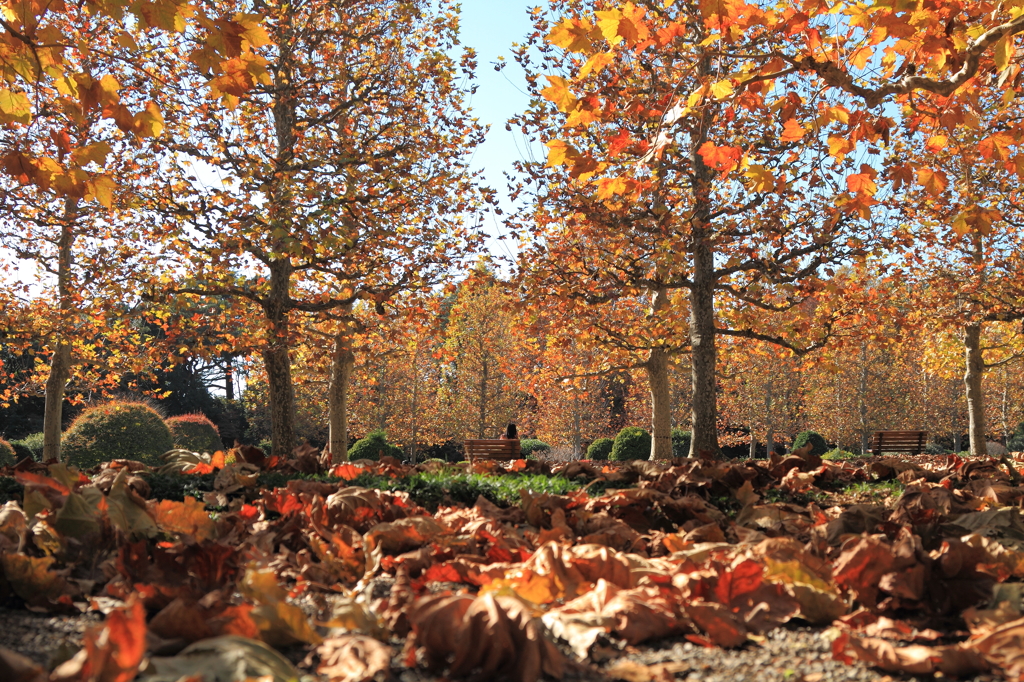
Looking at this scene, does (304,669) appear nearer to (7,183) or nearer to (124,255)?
(124,255)

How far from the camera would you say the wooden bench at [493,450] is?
13234 millimetres

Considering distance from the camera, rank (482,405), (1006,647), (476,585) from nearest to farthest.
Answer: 1. (1006,647)
2. (476,585)
3. (482,405)

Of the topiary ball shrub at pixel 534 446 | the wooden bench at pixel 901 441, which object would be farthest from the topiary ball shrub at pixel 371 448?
the wooden bench at pixel 901 441

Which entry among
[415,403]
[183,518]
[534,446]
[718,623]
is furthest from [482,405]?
[718,623]

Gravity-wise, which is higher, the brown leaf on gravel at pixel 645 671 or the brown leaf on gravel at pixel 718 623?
the brown leaf on gravel at pixel 718 623

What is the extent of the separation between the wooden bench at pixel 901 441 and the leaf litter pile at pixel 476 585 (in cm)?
1822

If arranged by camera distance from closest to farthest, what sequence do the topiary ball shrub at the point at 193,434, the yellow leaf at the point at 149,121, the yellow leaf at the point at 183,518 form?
the yellow leaf at the point at 183,518, the yellow leaf at the point at 149,121, the topiary ball shrub at the point at 193,434

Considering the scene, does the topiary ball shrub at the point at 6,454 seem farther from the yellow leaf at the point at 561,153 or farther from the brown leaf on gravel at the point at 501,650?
the brown leaf on gravel at the point at 501,650

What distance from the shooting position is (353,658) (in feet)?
5.34

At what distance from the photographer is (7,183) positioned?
37.1ft

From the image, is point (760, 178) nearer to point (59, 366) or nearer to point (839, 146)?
point (839, 146)

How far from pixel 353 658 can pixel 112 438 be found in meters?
16.6

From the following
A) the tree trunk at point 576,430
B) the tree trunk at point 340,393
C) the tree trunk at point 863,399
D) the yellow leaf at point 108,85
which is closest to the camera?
the yellow leaf at point 108,85

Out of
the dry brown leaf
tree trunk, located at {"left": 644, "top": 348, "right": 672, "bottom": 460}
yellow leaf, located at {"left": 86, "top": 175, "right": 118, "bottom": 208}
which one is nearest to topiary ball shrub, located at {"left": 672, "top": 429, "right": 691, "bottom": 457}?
tree trunk, located at {"left": 644, "top": 348, "right": 672, "bottom": 460}
